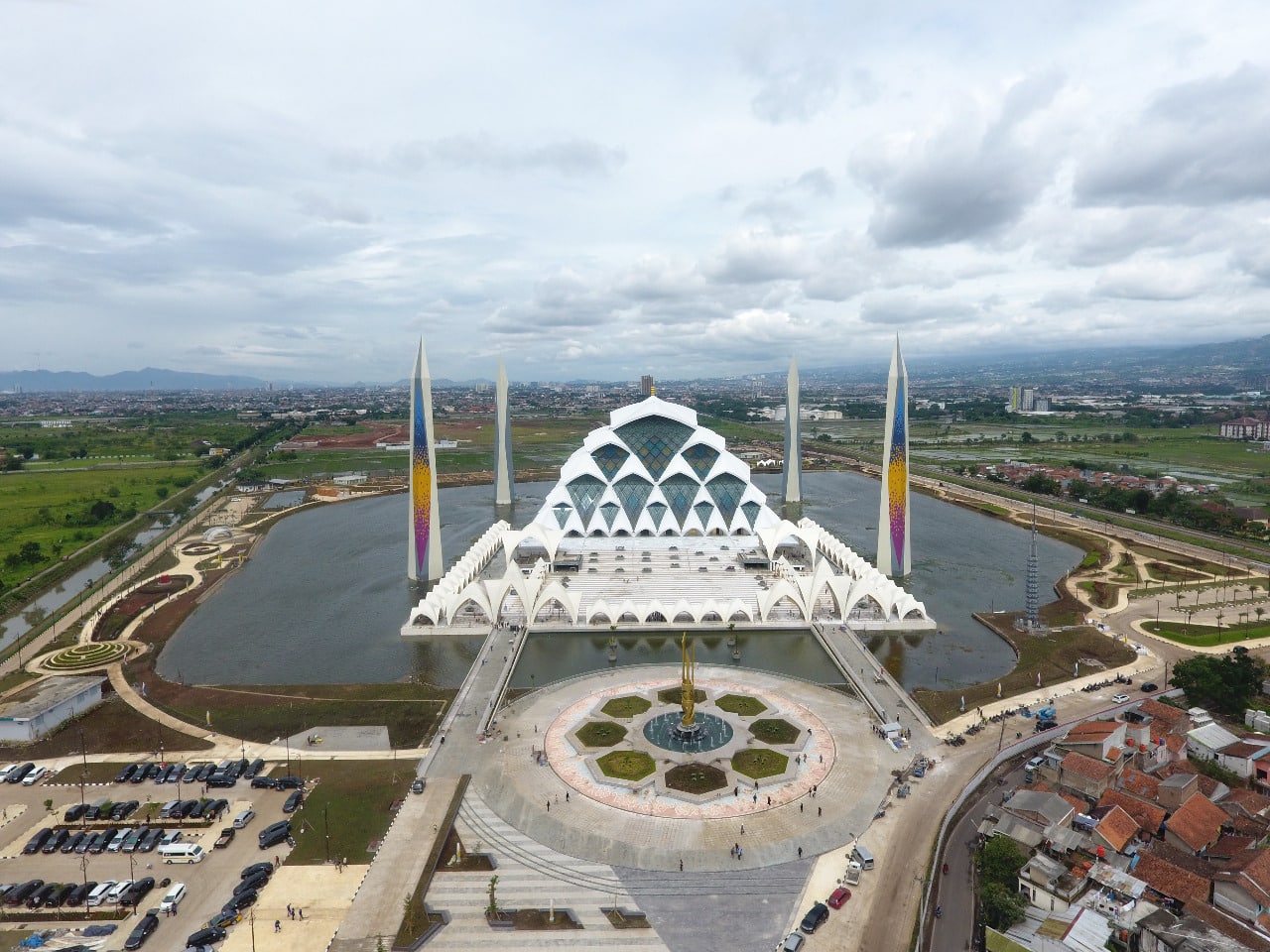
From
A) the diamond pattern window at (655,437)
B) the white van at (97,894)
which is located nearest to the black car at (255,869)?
the white van at (97,894)

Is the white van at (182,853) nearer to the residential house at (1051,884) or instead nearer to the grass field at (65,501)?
the residential house at (1051,884)

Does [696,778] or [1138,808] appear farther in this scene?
[696,778]

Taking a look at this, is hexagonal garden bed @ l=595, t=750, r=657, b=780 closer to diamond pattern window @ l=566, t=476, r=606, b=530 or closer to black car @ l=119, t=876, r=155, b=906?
black car @ l=119, t=876, r=155, b=906

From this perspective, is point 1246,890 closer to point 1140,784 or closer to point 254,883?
point 1140,784

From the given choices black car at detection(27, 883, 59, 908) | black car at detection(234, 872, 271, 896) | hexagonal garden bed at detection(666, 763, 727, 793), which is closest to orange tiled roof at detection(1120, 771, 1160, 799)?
hexagonal garden bed at detection(666, 763, 727, 793)

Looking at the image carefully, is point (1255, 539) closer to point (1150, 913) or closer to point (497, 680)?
point (1150, 913)

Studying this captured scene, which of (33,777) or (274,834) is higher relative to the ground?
(274,834)

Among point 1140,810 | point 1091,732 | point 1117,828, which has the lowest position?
point 1140,810

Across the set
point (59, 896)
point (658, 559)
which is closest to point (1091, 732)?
point (658, 559)
